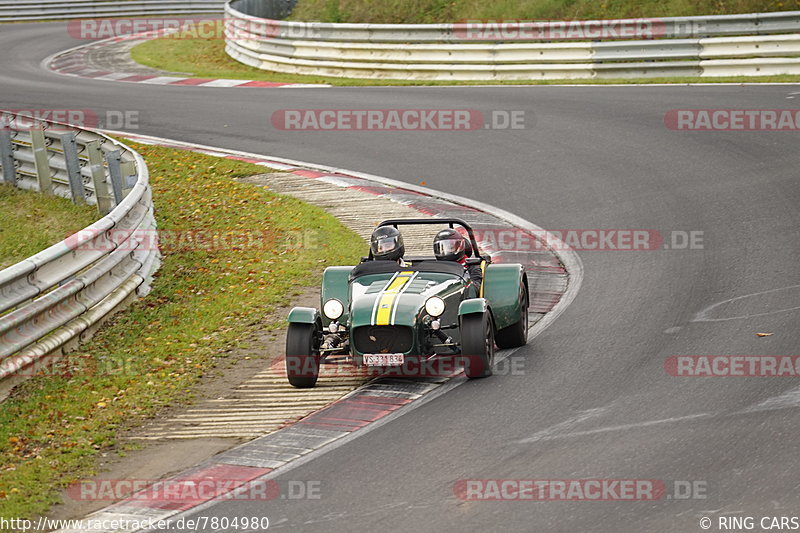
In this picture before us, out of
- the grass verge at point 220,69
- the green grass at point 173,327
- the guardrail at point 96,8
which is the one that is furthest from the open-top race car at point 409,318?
the guardrail at point 96,8

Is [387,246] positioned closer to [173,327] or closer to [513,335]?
[513,335]

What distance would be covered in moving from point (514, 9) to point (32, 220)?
15.4m

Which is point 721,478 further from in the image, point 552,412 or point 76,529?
point 76,529

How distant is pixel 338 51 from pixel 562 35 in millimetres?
5344

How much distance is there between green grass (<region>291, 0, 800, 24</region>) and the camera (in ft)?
83.4

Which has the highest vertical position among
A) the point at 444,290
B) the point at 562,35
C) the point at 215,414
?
the point at 562,35

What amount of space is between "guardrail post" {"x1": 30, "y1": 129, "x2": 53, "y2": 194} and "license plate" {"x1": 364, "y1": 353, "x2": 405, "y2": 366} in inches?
347

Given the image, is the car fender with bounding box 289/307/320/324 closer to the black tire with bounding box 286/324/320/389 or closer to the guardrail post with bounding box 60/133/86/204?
the black tire with bounding box 286/324/320/389

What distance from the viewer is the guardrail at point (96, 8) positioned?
141 ft

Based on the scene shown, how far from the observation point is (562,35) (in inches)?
935

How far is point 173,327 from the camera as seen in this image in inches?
454

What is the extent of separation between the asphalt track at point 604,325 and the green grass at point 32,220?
4.25 meters

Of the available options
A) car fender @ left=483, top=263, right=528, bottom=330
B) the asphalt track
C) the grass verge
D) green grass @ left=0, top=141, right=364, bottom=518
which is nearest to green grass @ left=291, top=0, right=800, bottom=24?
the grass verge

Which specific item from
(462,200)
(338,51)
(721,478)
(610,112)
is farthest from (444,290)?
(338,51)
